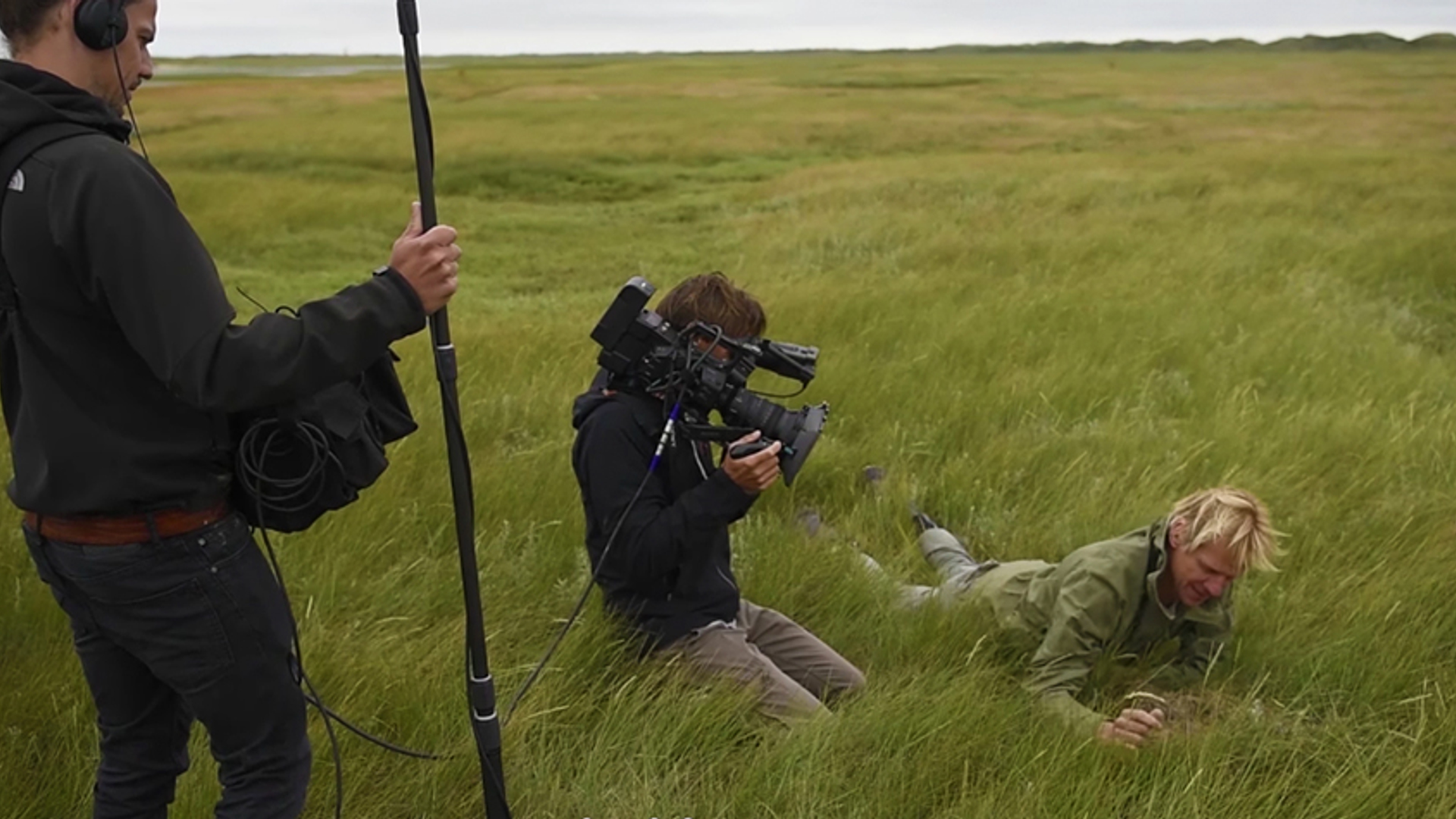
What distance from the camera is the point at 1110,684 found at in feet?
11.5

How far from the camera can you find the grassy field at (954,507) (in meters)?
2.88

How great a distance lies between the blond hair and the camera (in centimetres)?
319

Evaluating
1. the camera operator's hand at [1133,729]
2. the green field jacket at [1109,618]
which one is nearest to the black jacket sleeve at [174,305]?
the camera operator's hand at [1133,729]

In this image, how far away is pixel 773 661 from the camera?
3.51 m

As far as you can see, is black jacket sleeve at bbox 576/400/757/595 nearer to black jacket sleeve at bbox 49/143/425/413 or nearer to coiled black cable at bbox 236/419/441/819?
coiled black cable at bbox 236/419/441/819

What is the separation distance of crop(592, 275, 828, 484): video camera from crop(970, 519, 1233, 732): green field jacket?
1.04 m

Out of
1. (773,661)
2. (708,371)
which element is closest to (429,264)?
(708,371)

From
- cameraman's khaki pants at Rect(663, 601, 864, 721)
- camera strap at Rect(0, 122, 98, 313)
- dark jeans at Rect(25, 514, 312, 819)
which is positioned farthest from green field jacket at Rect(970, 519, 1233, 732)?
camera strap at Rect(0, 122, 98, 313)

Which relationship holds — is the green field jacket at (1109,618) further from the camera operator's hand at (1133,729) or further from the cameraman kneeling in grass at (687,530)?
the cameraman kneeling in grass at (687,530)

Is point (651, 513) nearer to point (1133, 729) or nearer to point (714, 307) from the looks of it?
point (714, 307)

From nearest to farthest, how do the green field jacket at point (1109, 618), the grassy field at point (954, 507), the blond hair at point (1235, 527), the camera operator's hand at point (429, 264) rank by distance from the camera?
the camera operator's hand at point (429, 264)
the grassy field at point (954, 507)
the blond hair at point (1235, 527)
the green field jacket at point (1109, 618)

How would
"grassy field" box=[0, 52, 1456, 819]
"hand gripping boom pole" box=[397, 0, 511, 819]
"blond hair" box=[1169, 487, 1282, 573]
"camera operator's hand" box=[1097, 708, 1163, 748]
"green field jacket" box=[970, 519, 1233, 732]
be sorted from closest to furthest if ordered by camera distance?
"hand gripping boom pole" box=[397, 0, 511, 819] → "grassy field" box=[0, 52, 1456, 819] → "camera operator's hand" box=[1097, 708, 1163, 748] → "blond hair" box=[1169, 487, 1282, 573] → "green field jacket" box=[970, 519, 1233, 732]

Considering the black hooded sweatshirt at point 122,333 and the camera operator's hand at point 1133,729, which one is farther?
the camera operator's hand at point 1133,729

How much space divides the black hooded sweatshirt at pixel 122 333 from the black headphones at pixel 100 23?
0.27 ft
